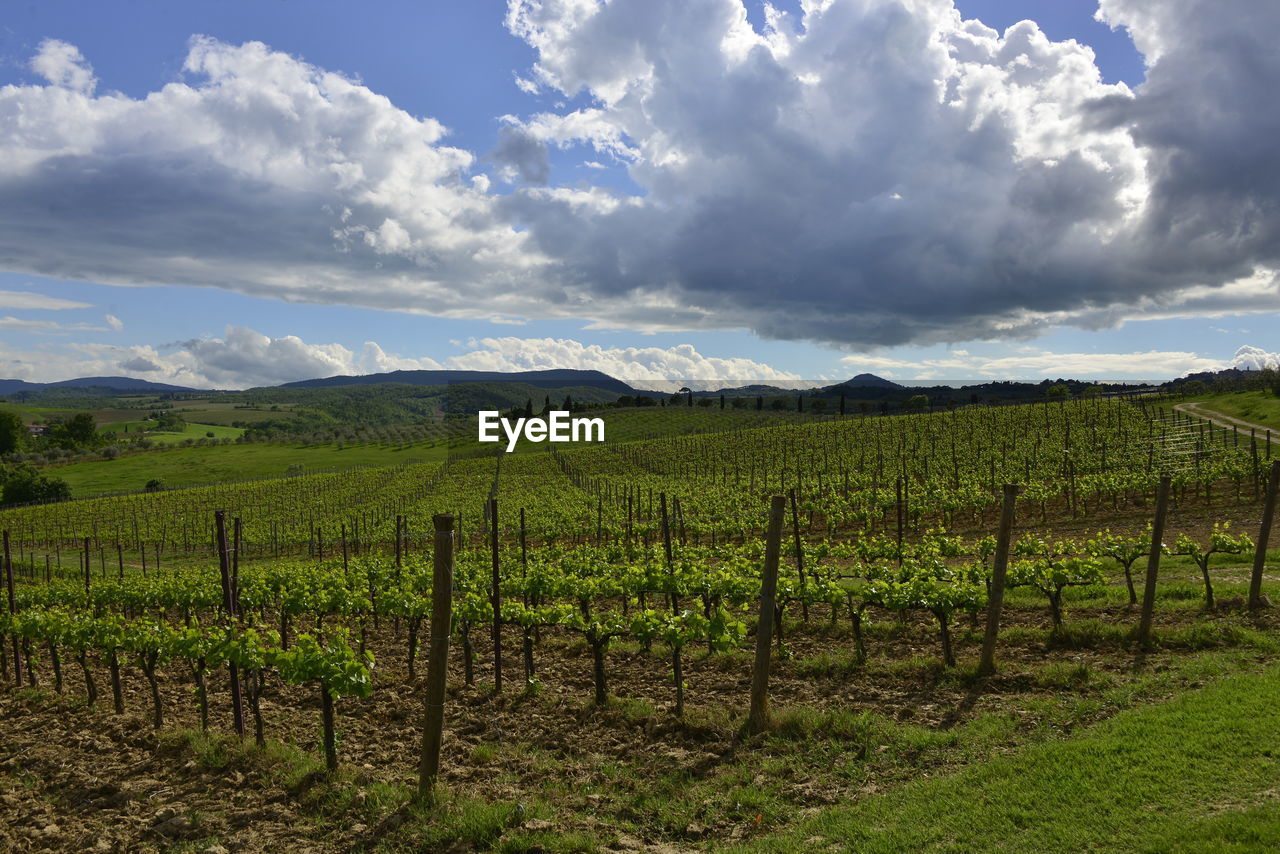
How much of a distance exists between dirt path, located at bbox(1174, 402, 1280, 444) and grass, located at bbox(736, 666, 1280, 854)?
46817mm

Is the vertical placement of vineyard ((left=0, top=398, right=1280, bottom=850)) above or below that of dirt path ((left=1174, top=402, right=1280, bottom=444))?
below

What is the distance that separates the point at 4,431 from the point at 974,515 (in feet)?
504

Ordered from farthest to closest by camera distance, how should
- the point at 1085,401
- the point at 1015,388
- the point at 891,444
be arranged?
the point at 1015,388 < the point at 1085,401 < the point at 891,444

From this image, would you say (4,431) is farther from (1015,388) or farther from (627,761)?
(1015,388)

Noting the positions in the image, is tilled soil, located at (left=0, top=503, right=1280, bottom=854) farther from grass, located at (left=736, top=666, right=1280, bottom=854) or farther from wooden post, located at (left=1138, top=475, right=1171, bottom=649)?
grass, located at (left=736, top=666, right=1280, bottom=854)

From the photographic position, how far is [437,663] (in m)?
7.59

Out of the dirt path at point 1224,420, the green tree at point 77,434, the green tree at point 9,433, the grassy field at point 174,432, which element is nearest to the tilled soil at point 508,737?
the dirt path at point 1224,420

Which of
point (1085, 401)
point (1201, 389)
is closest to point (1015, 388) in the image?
point (1201, 389)

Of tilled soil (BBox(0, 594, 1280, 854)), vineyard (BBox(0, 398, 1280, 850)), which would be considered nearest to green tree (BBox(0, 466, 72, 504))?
vineyard (BBox(0, 398, 1280, 850))

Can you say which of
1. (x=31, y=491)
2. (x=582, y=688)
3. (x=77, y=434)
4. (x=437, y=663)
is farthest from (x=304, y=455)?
(x=437, y=663)

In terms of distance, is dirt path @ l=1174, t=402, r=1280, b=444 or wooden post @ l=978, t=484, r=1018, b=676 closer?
wooden post @ l=978, t=484, r=1018, b=676

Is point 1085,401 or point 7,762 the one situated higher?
point 1085,401

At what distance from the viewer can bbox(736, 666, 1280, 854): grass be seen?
573cm

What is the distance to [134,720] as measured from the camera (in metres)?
10.3
